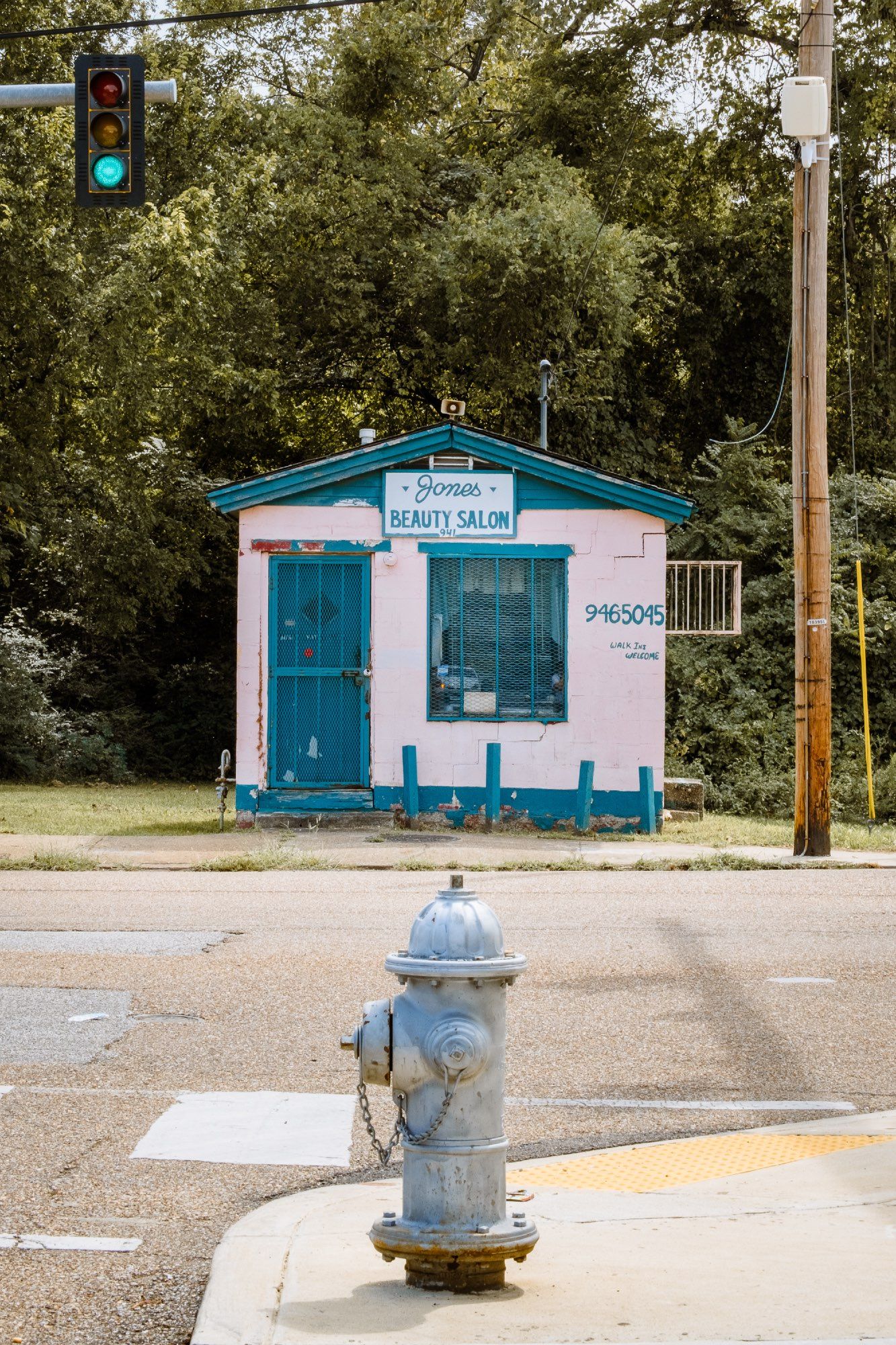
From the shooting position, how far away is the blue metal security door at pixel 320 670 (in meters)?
17.5

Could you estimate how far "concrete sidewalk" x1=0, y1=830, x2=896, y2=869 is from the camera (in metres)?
14.4

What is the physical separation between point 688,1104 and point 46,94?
8.38m

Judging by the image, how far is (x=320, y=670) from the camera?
1752 centimetres

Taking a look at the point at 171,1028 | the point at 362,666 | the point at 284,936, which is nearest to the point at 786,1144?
the point at 171,1028

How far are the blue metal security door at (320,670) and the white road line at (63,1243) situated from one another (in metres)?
12.7

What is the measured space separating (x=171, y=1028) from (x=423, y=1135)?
139 inches

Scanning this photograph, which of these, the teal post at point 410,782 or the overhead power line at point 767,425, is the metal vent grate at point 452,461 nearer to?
the teal post at point 410,782

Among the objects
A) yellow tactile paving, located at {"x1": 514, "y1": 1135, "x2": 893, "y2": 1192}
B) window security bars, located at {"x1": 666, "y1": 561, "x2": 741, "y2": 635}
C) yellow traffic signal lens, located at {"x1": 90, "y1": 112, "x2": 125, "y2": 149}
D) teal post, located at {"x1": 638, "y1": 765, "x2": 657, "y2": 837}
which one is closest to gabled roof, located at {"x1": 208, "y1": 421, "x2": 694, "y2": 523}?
window security bars, located at {"x1": 666, "y1": 561, "x2": 741, "y2": 635}

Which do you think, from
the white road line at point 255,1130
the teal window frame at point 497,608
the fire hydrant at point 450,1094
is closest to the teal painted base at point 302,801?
the teal window frame at point 497,608

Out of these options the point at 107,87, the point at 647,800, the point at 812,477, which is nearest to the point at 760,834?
the point at 647,800

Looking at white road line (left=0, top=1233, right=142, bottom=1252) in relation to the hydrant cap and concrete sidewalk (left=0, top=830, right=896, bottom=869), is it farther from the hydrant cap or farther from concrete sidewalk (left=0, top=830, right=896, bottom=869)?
concrete sidewalk (left=0, top=830, right=896, bottom=869)

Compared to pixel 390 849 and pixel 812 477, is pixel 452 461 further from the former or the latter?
pixel 390 849

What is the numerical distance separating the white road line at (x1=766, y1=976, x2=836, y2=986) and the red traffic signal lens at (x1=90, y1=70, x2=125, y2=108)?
24.6 ft

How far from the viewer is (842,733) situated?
23594mm
